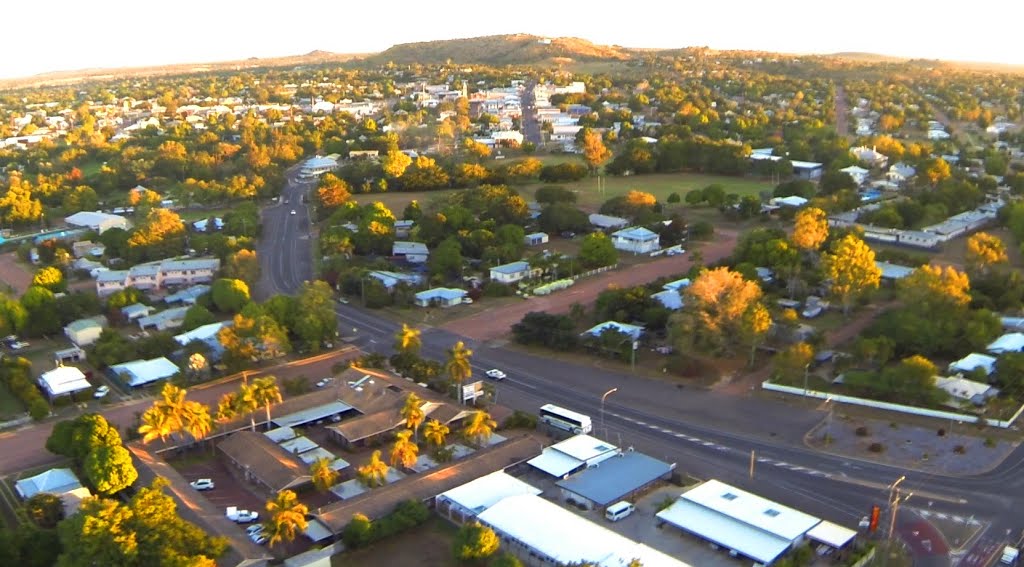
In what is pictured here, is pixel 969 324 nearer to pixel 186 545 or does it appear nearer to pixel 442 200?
pixel 186 545

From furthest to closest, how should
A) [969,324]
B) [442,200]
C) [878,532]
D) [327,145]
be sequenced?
1. [327,145]
2. [442,200]
3. [969,324]
4. [878,532]

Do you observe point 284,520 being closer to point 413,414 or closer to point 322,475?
point 322,475

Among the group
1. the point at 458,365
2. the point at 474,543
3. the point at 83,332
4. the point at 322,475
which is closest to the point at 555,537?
the point at 474,543

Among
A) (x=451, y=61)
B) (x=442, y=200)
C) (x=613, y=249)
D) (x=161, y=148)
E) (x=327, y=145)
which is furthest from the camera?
(x=451, y=61)

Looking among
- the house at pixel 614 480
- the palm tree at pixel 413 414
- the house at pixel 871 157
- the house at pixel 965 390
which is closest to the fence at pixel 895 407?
the house at pixel 965 390

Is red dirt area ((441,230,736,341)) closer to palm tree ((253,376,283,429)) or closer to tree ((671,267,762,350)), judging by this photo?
tree ((671,267,762,350))

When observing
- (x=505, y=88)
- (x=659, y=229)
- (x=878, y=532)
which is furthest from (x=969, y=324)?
(x=505, y=88)

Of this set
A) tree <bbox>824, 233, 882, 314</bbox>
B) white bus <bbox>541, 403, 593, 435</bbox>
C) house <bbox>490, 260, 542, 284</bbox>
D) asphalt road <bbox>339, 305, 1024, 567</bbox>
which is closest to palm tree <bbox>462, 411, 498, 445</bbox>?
white bus <bbox>541, 403, 593, 435</bbox>
